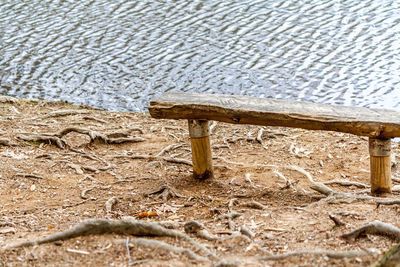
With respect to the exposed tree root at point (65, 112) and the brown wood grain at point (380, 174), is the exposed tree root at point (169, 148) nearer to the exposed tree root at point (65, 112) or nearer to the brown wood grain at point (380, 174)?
the exposed tree root at point (65, 112)

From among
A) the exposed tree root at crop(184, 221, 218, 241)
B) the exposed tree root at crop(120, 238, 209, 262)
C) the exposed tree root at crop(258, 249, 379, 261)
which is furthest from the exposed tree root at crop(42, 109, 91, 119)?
the exposed tree root at crop(258, 249, 379, 261)

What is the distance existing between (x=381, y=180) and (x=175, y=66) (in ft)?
25.7

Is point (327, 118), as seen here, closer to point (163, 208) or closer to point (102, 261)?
point (163, 208)

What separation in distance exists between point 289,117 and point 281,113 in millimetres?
96

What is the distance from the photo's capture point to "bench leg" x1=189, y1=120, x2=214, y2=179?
6859 millimetres

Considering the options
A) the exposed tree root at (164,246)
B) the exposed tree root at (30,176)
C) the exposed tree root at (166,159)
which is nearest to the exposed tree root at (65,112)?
the exposed tree root at (166,159)

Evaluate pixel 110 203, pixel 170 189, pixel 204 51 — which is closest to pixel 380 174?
pixel 170 189

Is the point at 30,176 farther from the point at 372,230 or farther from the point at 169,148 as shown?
the point at 372,230

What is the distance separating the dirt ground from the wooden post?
1.45 ft

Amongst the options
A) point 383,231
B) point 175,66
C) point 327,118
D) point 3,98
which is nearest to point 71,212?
point 327,118

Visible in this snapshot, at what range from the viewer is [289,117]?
6180 mm

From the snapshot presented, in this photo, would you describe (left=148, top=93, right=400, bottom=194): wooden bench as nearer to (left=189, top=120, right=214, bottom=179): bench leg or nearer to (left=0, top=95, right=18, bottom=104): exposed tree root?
(left=189, top=120, right=214, bottom=179): bench leg

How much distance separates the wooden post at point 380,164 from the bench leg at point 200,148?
75.7 inches

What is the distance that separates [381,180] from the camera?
20.4 feet
